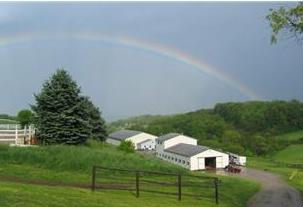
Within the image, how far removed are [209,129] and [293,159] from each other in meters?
47.8

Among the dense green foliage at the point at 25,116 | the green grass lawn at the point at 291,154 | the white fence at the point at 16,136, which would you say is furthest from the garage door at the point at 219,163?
the green grass lawn at the point at 291,154

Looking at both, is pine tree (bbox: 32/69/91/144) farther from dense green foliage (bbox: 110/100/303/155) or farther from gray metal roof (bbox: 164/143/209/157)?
dense green foliage (bbox: 110/100/303/155)

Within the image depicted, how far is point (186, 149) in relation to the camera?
7875 centimetres

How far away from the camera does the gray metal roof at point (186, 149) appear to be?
2894 inches

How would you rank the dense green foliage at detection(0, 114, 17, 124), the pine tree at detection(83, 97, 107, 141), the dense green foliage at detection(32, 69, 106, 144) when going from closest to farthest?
the dense green foliage at detection(32, 69, 106, 144) → the pine tree at detection(83, 97, 107, 141) → the dense green foliage at detection(0, 114, 17, 124)

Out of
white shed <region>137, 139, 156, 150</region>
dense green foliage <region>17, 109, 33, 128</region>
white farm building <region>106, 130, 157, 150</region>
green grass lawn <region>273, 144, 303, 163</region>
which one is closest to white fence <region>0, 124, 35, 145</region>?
dense green foliage <region>17, 109, 33, 128</region>

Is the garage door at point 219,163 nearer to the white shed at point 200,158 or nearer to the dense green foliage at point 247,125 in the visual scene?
the white shed at point 200,158

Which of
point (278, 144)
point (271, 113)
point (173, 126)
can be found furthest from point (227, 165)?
point (271, 113)

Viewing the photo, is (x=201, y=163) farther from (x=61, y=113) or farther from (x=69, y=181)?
(x=69, y=181)

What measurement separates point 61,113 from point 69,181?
1492 centimetres

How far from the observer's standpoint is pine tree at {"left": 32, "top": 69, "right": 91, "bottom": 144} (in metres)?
39.6

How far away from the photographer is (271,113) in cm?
18362

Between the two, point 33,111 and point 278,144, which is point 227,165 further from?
point 278,144

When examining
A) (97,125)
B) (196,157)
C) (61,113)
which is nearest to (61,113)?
(61,113)
